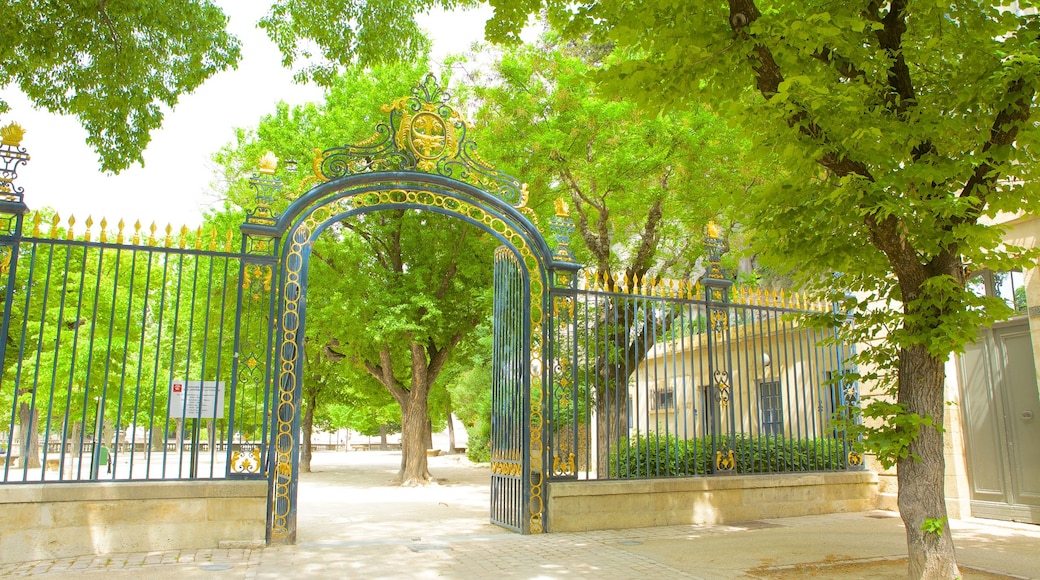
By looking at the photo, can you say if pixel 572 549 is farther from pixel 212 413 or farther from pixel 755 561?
pixel 212 413

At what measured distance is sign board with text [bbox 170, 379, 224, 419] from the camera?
7445mm

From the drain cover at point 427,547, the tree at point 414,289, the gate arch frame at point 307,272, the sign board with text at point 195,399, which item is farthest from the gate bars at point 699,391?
the tree at point 414,289

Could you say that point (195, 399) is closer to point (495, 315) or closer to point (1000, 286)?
point (495, 315)

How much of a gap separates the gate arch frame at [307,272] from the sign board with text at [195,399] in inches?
24.9

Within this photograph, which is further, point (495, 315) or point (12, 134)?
point (495, 315)

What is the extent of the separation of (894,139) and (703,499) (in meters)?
5.96

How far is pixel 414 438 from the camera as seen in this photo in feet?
57.2

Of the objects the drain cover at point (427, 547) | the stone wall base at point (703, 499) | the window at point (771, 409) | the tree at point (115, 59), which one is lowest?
the drain cover at point (427, 547)

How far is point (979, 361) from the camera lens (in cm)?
1045

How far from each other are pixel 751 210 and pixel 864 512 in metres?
7.16

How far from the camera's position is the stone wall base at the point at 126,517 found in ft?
22.4

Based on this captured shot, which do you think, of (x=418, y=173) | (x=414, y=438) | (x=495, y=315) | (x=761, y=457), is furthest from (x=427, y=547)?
(x=414, y=438)

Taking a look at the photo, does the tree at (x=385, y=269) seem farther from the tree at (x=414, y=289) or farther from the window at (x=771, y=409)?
the window at (x=771, y=409)

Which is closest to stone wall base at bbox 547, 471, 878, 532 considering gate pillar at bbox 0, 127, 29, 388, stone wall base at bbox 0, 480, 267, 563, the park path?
the park path
